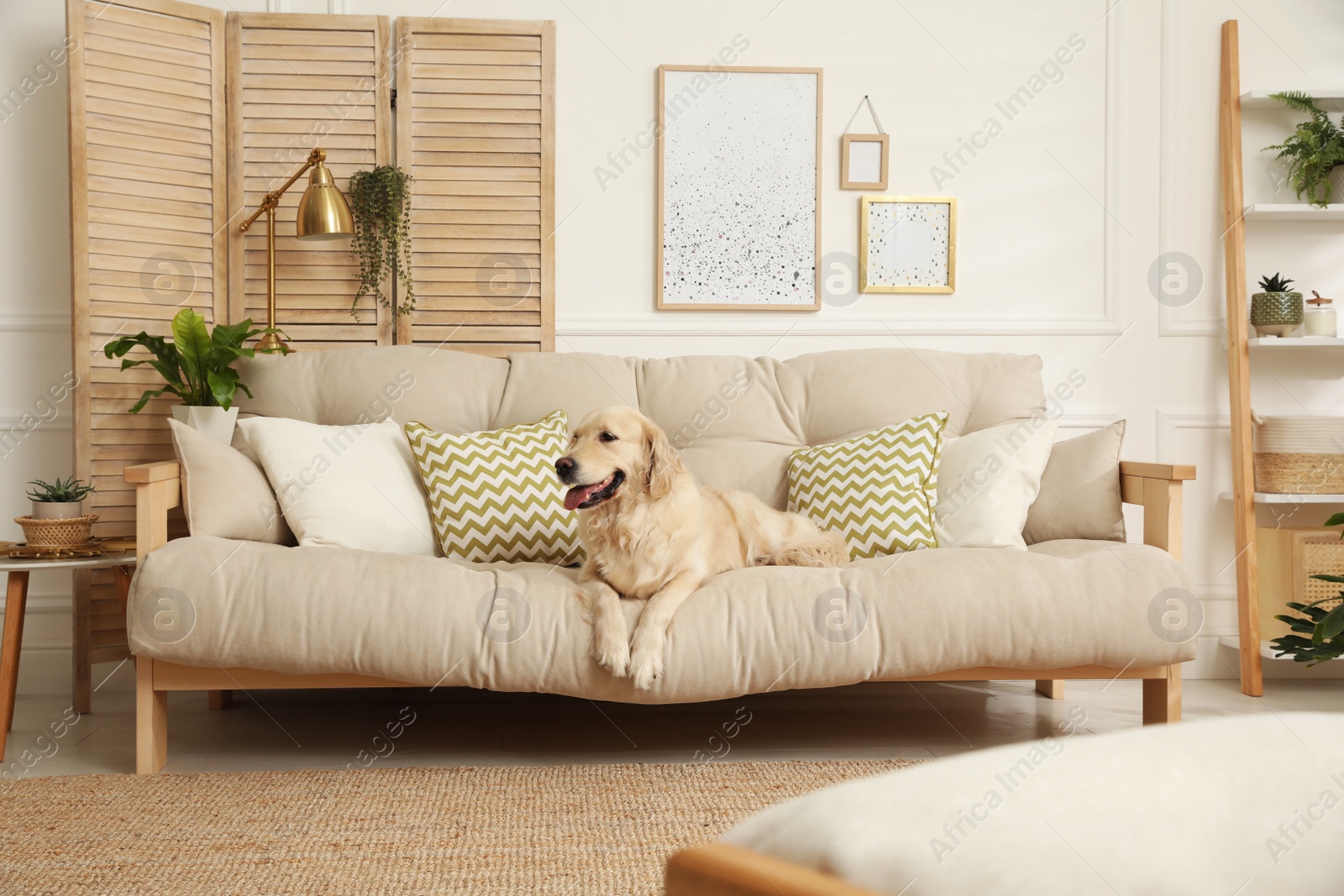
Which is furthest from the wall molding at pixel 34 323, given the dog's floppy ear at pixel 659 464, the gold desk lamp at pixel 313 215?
the dog's floppy ear at pixel 659 464

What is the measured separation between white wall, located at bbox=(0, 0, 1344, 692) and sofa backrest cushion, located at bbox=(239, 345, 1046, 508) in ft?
1.47

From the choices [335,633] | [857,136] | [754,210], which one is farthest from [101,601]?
[857,136]

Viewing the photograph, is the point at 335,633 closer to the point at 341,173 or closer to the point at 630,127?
the point at 341,173

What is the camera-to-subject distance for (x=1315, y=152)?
10.4ft

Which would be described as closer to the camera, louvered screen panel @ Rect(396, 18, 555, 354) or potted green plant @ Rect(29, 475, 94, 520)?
potted green plant @ Rect(29, 475, 94, 520)

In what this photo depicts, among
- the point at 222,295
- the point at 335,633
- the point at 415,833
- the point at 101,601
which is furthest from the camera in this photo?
the point at 222,295

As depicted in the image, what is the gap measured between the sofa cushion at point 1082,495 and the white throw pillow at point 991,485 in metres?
0.06

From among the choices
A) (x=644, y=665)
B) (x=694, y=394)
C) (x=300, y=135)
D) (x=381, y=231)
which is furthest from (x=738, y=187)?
(x=644, y=665)

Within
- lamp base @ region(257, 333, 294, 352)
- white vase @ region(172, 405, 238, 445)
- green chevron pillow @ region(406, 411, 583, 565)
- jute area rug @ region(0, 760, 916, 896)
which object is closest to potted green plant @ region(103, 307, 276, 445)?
white vase @ region(172, 405, 238, 445)

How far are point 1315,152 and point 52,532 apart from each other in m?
4.18

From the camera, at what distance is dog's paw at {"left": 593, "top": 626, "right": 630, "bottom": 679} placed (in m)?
1.97

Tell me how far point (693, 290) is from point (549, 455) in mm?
1036

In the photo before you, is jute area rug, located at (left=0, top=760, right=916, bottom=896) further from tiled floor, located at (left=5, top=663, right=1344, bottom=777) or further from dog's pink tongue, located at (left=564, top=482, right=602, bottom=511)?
dog's pink tongue, located at (left=564, top=482, right=602, bottom=511)

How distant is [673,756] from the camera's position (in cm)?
Result: 227
